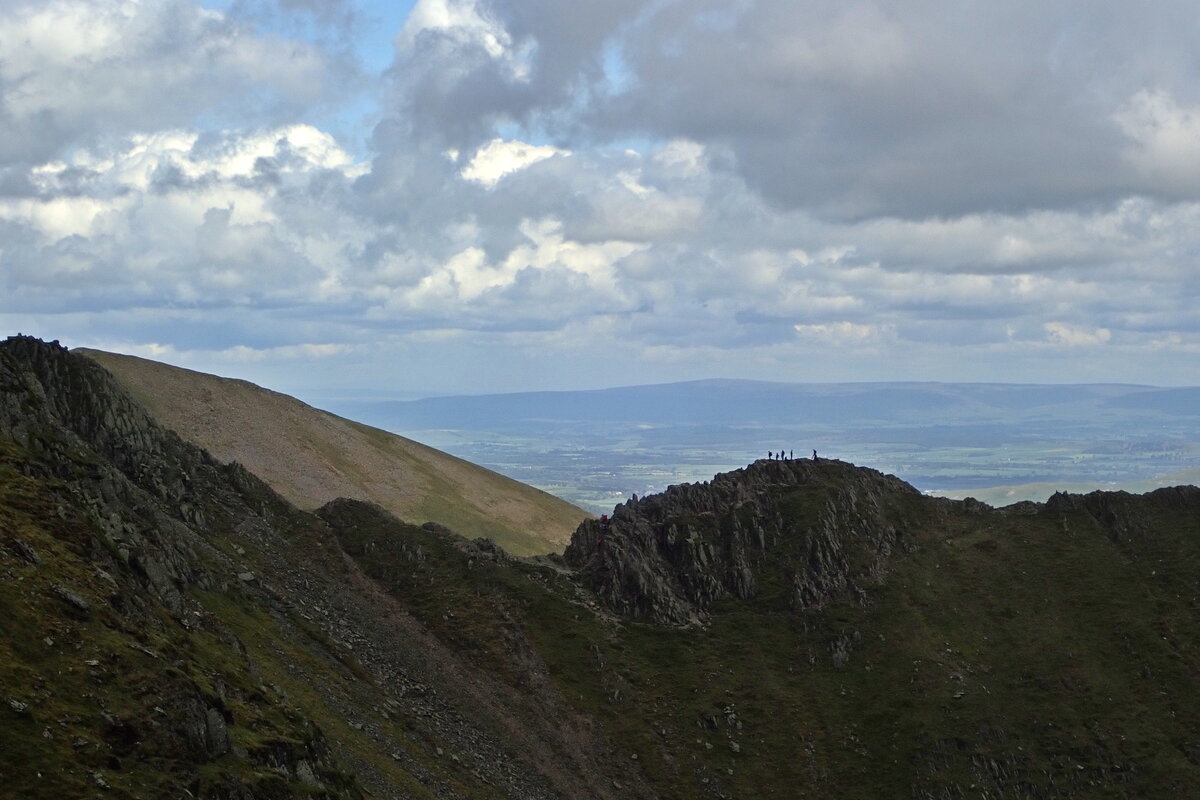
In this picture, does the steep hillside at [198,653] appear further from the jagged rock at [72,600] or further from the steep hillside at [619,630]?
the steep hillside at [619,630]

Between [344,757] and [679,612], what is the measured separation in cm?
5283

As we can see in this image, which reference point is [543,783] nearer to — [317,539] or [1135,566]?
[317,539]

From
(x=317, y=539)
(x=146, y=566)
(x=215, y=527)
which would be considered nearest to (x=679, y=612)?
(x=317, y=539)

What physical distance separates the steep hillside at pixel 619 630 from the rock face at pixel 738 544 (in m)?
0.35

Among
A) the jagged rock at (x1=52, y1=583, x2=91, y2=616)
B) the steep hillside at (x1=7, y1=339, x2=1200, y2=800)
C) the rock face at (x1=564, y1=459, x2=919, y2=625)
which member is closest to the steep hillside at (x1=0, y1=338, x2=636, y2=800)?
the jagged rock at (x1=52, y1=583, x2=91, y2=616)

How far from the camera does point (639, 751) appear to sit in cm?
10000

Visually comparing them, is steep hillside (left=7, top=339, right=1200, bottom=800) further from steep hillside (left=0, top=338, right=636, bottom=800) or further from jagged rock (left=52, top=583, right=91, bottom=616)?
steep hillside (left=0, top=338, right=636, bottom=800)

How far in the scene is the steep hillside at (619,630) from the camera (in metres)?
64.4

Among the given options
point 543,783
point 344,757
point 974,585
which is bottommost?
point 543,783

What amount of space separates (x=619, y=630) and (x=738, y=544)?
A: 19116 mm

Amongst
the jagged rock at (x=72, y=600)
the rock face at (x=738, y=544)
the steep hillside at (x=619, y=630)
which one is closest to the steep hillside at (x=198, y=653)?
Answer: the jagged rock at (x=72, y=600)

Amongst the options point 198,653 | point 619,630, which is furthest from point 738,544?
point 198,653

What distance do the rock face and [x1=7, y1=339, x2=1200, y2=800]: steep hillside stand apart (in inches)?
13.7

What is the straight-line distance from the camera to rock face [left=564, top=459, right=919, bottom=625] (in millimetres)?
121500
